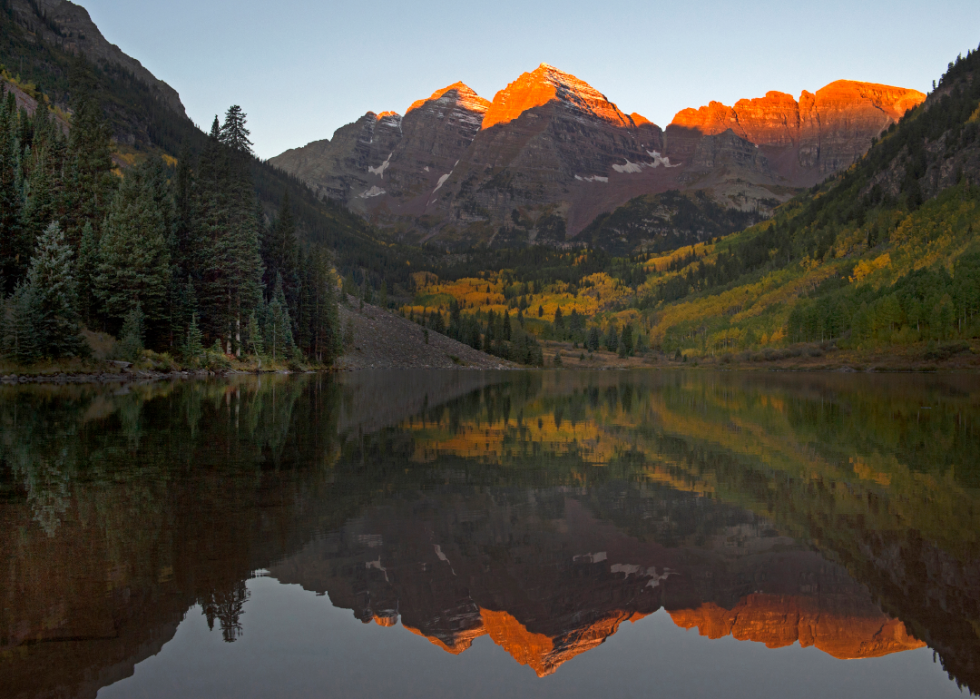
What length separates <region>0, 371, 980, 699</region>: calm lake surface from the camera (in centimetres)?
657

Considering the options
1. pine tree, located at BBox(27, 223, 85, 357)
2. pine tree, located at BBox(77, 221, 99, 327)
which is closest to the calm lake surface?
pine tree, located at BBox(27, 223, 85, 357)

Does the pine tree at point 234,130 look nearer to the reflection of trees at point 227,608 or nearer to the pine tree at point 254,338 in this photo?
the pine tree at point 254,338

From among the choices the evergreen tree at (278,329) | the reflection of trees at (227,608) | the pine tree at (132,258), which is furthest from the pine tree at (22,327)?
the reflection of trees at (227,608)

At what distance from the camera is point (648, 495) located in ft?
47.3

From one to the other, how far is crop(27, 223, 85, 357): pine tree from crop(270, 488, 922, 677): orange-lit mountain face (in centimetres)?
5244

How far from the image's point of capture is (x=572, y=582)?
349 inches

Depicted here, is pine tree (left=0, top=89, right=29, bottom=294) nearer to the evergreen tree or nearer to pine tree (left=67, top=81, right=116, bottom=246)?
pine tree (left=67, top=81, right=116, bottom=246)

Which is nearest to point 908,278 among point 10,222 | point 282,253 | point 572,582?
point 282,253

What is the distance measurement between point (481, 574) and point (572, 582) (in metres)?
1.25

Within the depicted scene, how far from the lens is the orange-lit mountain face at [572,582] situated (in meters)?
7.54

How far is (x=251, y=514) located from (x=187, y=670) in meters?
5.71

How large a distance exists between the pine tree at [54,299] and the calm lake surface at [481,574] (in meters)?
39.5

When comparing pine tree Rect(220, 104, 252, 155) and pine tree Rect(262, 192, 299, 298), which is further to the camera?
pine tree Rect(262, 192, 299, 298)

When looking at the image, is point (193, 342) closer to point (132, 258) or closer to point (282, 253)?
point (132, 258)
